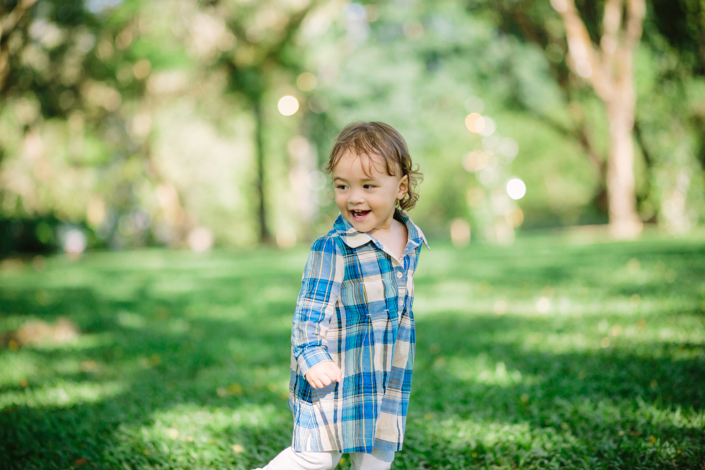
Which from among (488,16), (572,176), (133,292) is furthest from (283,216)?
(133,292)

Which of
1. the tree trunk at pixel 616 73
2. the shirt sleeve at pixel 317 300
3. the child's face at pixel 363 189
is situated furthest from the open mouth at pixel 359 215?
the tree trunk at pixel 616 73

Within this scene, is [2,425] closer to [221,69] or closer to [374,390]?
[374,390]

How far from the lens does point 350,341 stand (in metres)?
1.81

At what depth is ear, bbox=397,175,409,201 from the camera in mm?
1921

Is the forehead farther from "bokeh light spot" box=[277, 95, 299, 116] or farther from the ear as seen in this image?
"bokeh light spot" box=[277, 95, 299, 116]

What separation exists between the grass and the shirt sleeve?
1.04m

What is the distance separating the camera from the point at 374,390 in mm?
1806

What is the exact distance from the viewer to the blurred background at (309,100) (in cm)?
1024

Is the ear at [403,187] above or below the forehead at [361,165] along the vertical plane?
below

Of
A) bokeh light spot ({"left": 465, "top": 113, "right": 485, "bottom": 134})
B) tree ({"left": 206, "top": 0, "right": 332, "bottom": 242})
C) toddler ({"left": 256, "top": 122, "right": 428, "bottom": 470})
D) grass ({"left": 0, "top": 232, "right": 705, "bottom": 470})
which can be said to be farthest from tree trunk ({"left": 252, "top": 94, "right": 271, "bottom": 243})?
toddler ({"left": 256, "top": 122, "right": 428, "bottom": 470})

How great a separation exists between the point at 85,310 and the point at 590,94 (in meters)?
17.0

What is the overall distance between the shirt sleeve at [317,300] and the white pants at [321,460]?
316 mm

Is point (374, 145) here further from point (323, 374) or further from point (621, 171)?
point (621, 171)

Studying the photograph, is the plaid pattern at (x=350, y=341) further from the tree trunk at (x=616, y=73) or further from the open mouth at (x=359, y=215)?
the tree trunk at (x=616, y=73)
